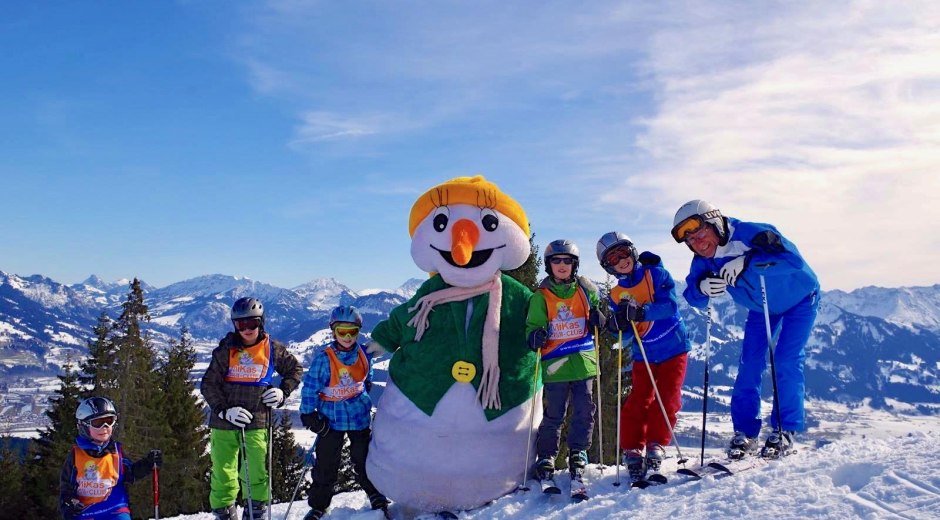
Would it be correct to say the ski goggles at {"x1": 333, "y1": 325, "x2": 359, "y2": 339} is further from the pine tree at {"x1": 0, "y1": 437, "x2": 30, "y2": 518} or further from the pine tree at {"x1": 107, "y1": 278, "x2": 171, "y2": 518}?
the pine tree at {"x1": 0, "y1": 437, "x2": 30, "y2": 518}

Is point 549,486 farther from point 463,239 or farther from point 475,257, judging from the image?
point 463,239

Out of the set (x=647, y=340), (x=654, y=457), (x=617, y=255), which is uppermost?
(x=617, y=255)

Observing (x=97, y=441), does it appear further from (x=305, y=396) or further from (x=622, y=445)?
(x=622, y=445)

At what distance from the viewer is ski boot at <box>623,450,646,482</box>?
17.7 ft

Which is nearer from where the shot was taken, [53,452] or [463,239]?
[463,239]

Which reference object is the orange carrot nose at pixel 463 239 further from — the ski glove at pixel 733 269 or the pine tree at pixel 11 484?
the pine tree at pixel 11 484

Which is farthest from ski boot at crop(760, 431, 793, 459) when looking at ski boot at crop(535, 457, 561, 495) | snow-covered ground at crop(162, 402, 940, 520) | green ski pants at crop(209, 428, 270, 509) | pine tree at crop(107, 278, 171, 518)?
pine tree at crop(107, 278, 171, 518)

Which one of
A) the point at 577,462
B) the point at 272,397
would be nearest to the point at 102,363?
the point at 272,397

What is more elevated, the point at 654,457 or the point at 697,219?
the point at 697,219

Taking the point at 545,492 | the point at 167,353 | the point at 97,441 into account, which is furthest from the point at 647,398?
the point at 167,353

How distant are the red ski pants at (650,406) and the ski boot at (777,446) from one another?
80cm

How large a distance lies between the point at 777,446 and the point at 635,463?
1.17 meters

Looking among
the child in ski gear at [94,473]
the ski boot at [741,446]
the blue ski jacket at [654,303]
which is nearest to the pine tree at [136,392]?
the child in ski gear at [94,473]

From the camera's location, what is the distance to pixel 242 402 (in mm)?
5906
